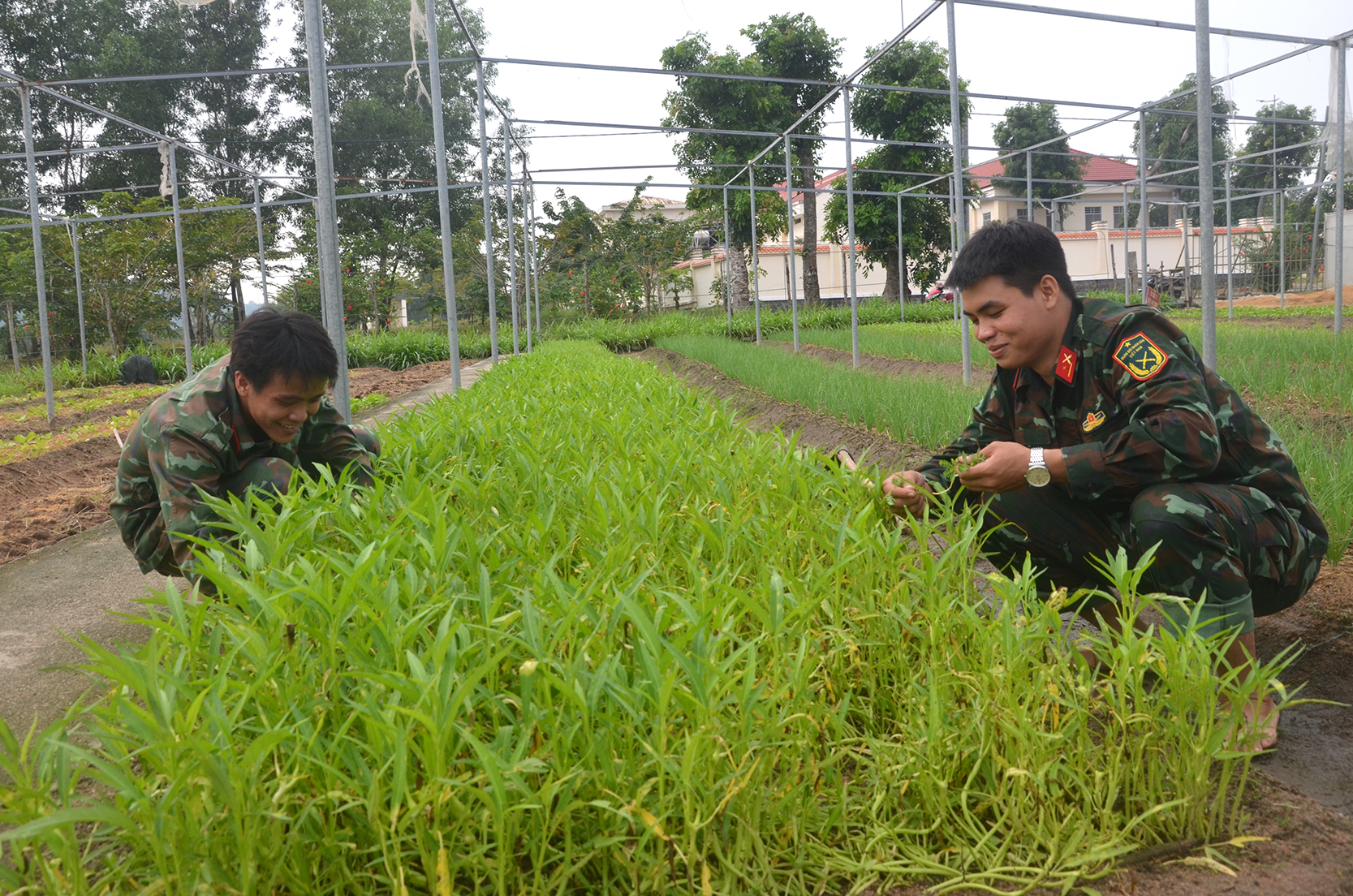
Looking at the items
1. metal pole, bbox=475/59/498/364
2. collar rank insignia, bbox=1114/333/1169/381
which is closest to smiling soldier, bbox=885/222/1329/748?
collar rank insignia, bbox=1114/333/1169/381

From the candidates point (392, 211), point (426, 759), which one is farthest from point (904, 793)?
point (392, 211)

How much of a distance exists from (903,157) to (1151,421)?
24.5m

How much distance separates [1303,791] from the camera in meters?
1.79

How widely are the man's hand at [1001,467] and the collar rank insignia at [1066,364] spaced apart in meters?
0.24

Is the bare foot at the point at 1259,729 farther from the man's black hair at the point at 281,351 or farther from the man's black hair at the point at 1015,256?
the man's black hair at the point at 281,351

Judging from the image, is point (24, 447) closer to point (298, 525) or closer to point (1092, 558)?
point (298, 525)

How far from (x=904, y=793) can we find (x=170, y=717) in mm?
1109

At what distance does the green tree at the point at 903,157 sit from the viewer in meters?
23.1

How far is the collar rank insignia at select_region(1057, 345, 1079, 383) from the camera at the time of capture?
2268 mm

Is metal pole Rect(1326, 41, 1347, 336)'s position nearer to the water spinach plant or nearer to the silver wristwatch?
the silver wristwatch

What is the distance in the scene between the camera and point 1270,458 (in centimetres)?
210

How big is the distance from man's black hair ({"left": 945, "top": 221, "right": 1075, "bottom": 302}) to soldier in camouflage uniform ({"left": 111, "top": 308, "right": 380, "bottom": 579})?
5.40 feet

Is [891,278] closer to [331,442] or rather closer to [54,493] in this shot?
[54,493]

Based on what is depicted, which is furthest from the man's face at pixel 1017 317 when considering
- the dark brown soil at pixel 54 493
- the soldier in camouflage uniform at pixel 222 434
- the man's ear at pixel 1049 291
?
the dark brown soil at pixel 54 493
